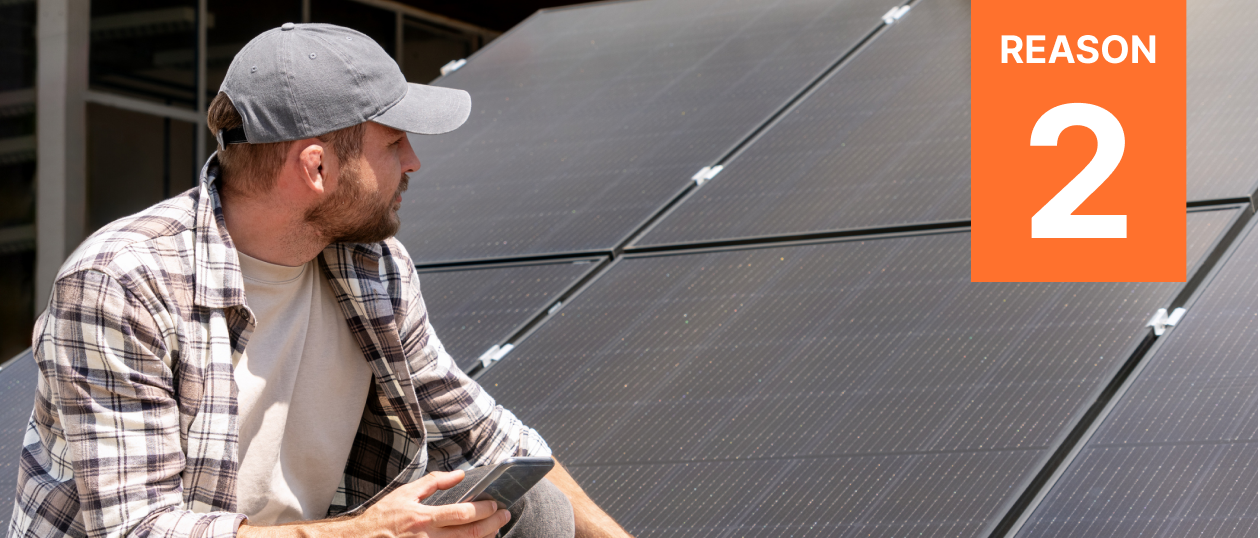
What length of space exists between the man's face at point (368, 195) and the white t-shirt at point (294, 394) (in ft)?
0.45

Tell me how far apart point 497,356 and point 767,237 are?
1085mm

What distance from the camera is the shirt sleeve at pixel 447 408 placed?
259cm

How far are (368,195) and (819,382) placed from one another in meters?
1.57

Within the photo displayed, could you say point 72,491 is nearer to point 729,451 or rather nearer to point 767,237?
point 729,451

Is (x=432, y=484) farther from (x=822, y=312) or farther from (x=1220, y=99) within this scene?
(x=1220, y=99)

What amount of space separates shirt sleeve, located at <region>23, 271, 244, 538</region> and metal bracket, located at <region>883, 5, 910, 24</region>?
4.94 metres

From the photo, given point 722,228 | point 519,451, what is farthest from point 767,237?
point 519,451

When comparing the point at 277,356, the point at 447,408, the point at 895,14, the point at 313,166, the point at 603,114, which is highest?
the point at 895,14

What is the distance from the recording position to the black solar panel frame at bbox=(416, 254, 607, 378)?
13.1 feet

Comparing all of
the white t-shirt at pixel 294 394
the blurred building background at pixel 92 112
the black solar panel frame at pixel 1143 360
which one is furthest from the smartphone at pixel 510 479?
the blurred building background at pixel 92 112

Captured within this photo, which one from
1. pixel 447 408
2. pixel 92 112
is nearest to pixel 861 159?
pixel 447 408

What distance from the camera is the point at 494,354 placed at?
3.91 metres

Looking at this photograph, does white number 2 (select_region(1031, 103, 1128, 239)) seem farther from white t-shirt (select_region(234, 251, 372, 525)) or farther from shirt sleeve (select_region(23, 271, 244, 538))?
shirt sleeve (select_region(23, 271, 244, 538))

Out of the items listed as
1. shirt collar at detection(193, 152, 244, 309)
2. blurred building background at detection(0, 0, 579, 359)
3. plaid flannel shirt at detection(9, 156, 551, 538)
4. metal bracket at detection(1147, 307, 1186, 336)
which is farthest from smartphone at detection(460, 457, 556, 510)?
blurred building background at detection(0, 0, 579, 359)
